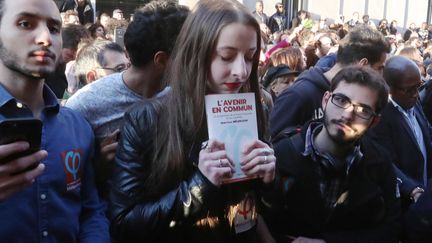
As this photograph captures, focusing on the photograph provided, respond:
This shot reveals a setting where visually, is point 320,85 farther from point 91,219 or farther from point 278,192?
point 91,219

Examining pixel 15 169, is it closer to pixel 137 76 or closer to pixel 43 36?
pixel 43 36

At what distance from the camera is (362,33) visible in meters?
3.85

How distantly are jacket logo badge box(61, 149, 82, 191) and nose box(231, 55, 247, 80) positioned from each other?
2.15 ft

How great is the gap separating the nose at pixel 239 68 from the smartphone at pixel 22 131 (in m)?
0.66

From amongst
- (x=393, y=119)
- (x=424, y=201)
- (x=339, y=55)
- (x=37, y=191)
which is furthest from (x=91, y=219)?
(x=339, y=55)

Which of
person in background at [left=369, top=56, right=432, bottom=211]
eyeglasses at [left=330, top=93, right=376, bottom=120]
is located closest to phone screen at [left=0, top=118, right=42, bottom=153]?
eyeglasses at [left=330, top=93, right=376, bottom=120]

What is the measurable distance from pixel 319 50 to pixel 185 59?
21.7 feet

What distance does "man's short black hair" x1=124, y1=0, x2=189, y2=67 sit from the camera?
2.29 meters

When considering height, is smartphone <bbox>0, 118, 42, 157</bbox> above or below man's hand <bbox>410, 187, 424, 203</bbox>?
above

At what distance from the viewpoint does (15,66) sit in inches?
62.5

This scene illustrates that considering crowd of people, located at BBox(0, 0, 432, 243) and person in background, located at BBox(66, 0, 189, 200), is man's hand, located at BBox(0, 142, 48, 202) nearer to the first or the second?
crowd of people, located at BBox(0, 0, 432, 243)

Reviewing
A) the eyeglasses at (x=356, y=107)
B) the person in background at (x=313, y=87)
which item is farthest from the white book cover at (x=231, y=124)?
the person in background at (x=313, y=87)

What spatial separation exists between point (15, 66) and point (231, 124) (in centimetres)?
75

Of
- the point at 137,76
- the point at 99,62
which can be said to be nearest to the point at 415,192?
the point at 137,76
